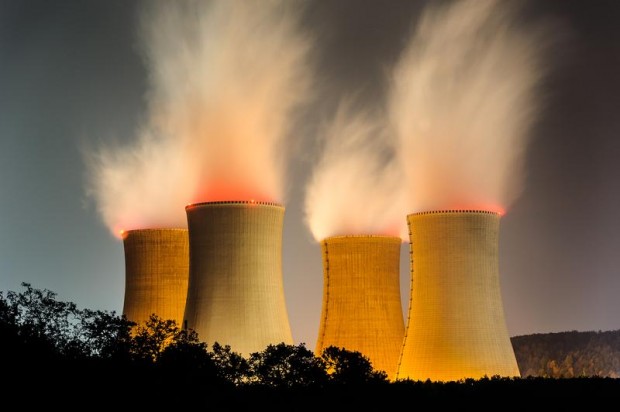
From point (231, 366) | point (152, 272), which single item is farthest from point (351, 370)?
point (152, 272)

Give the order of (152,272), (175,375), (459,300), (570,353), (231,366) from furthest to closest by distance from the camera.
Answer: (570,353), (152,272), (459,300), (231,366), (175,375)

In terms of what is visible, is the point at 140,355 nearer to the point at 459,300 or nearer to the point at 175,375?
the point at 175,375

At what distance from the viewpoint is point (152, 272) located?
27969 mm

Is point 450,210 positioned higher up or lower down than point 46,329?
higher up

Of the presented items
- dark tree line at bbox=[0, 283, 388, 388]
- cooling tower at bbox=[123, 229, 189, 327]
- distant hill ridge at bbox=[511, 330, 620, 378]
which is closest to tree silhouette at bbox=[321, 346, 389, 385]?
dark tree line at bbox=[0, 283, 388, 388]

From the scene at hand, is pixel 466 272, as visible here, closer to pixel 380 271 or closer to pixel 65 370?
pixel 380 271

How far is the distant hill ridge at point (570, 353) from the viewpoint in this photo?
5300 cm

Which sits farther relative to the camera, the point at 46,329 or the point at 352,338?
the point at 352,338

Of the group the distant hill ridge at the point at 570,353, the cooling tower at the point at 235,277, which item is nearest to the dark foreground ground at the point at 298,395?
the cooling tower at the point at 235,277

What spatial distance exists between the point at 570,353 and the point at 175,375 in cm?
4004

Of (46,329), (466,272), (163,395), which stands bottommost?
(163,395)

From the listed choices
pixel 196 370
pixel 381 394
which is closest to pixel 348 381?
pixel 381 394

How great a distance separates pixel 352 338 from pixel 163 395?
9047 mm

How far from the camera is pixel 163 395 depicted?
63.6 feet
